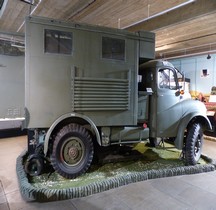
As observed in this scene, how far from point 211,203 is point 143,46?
9.55 feet

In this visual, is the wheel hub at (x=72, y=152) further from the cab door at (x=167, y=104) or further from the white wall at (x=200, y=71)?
the white wall at (x=200, y=71)

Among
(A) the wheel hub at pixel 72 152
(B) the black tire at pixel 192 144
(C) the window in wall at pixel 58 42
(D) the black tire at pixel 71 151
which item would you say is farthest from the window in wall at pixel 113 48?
(B) the black tire at pixel 192 144

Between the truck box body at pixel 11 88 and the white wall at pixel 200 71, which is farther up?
the white wall at pixel 200 71

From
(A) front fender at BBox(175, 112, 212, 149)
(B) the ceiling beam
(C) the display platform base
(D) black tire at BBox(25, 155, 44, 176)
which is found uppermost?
(B) the ceiling beam

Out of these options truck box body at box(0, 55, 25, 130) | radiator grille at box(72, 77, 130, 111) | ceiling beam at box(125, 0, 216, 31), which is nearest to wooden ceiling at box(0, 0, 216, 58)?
ceiling beam at box(125, 0, 216, 31)

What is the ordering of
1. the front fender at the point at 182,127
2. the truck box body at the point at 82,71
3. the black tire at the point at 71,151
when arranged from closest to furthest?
the truck box body at the point at 82,71 < the black tire at the point at 71,151 < the front fender at the point at 182,127

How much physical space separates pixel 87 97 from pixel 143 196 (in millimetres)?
1851

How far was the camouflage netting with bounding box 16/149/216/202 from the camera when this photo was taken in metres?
2.80

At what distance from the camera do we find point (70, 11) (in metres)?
4.71

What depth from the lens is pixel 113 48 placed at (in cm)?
368

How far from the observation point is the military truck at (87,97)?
325cm

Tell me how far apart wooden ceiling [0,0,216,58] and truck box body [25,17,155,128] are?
37.4 inches

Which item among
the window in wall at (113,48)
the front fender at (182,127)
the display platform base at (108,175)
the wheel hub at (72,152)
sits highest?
the window in wall at (113,48)

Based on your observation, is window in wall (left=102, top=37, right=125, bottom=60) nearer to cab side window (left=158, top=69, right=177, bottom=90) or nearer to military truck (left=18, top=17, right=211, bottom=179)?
military truck (left=18, top=17, right=211, bottom=179)
